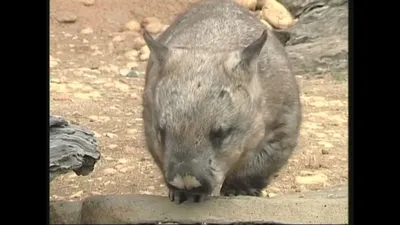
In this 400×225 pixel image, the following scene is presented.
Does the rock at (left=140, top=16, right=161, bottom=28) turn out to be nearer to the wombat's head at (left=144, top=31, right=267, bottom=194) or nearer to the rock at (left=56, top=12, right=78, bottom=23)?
the rock at (left=56, top=12, right=78, bottom=23)

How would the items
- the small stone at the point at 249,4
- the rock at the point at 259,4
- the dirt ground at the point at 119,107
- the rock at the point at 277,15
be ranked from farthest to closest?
1. the rock at the point at 277,15
2. the rock at the point at 259,4
3. the small stone at the point at 249,4
4. the dirt ground at the point at 119,107

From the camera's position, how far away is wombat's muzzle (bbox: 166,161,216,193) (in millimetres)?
2219

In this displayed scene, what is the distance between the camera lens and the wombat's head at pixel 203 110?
89.4 inches

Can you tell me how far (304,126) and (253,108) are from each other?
187 cm

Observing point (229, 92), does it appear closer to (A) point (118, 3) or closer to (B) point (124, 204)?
(B) point (124, 204)

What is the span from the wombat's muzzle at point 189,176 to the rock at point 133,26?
3.25 meters

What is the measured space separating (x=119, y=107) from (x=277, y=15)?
123 centimetres

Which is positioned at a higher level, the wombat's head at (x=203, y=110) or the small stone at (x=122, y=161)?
the wombat's head at (x=203, y=110)

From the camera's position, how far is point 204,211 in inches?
91.0

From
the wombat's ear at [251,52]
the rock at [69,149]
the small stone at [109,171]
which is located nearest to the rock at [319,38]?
the small stone at [109,171]

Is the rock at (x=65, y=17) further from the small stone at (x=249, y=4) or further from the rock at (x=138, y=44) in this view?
the small stone at (x=249, y=4)

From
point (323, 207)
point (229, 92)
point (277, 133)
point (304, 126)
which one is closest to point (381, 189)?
point (323, 207)

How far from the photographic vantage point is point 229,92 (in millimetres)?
2436

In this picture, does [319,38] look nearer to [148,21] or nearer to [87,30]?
[148,21]
